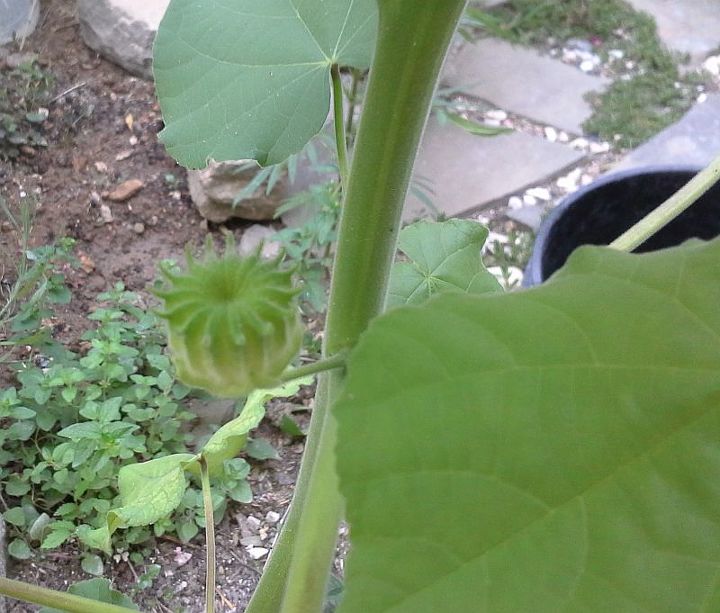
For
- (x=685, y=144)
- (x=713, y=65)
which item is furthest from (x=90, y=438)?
(x=713, y=65)

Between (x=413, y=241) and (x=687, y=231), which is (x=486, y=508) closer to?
(x=413, y=241)

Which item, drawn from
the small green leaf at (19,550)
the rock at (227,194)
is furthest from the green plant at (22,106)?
the small green leaf at (19,550)

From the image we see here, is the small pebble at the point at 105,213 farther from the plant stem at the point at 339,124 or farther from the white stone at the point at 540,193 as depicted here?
the plant stem at the point at 339,124

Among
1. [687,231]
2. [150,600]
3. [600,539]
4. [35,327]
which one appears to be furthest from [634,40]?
[600,539]

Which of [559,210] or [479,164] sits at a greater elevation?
[559,210]

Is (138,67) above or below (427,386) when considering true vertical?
below

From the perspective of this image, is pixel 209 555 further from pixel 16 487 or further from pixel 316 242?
pixel 316 242

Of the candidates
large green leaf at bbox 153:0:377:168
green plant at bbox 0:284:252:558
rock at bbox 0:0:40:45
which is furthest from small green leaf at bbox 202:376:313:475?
rock at bbox 0:0:40:45
